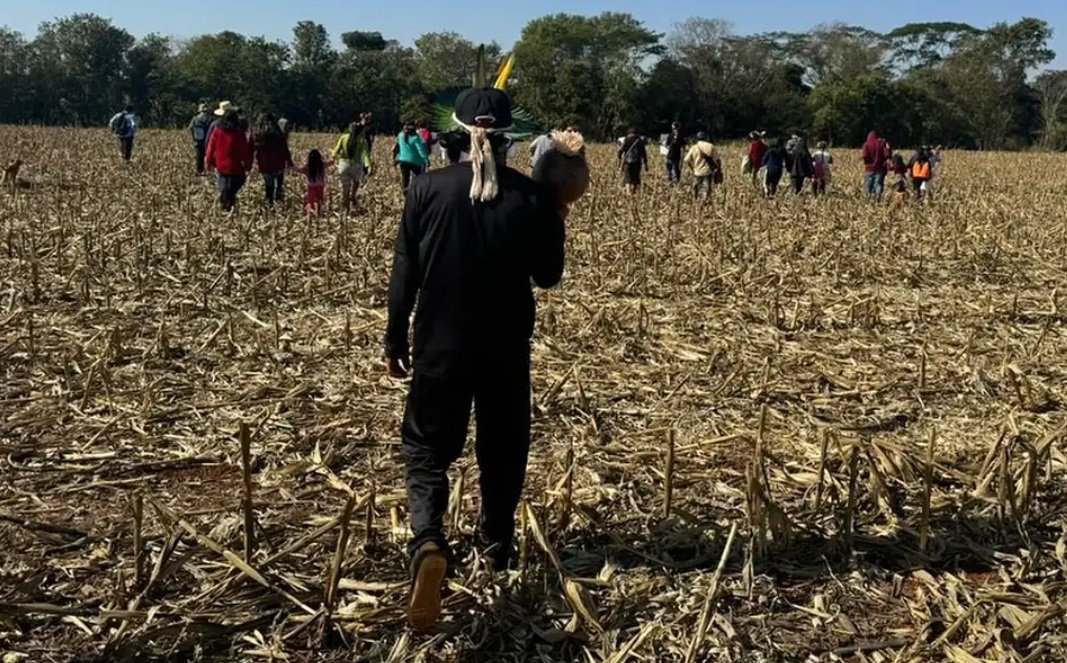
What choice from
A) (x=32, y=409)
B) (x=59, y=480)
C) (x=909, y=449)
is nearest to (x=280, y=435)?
(x=59, y=480)

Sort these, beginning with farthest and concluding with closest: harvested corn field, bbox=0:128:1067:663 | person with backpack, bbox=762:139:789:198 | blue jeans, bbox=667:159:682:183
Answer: blue jeans, bbox=667:159:682:183 < person with backpack, bbox=762:139:789:198 < harvested corn field, bbox=0:128:1067:663

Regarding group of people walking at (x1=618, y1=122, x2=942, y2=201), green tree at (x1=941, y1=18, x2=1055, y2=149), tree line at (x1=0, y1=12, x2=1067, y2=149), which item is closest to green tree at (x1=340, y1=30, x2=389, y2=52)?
tree line at (x1=0, y1=12, x2=1067, y2=149)

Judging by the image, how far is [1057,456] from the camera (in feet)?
15.4

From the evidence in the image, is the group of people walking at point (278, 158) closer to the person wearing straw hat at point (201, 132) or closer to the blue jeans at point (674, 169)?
the person wearing straw hat at point (201, 132)

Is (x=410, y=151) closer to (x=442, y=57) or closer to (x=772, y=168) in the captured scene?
(x=772, y=168)

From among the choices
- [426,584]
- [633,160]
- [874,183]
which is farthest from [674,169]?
[426,584]

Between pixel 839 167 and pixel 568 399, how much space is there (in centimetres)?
2319

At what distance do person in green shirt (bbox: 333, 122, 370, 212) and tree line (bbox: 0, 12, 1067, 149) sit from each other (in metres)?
26.6

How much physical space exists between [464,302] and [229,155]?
30.8 ft

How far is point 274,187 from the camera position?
12.9m

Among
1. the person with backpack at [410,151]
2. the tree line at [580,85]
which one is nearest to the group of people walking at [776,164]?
the person with backpack at [410,151]

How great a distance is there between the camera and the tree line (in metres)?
46.2

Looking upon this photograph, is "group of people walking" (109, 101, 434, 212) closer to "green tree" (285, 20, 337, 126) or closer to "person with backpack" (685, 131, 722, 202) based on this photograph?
"person with backpack" (685, 131, 722, 202)

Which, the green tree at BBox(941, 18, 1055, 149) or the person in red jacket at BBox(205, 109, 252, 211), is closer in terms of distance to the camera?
the person in red jacket at BBox(205, 109, 252, 211)
